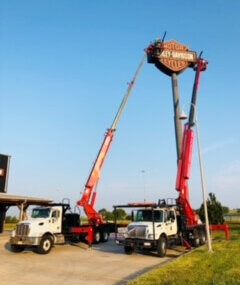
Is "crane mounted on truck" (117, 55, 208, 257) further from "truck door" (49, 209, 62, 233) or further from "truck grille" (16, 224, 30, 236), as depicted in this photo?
"truck grille" (16, 224, 30, 236)

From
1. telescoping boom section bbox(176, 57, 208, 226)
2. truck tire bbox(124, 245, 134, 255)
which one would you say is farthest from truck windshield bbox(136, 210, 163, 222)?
telescoping boom section bbox(176, 57, 208, 226)

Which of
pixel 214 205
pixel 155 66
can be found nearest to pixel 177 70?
pixel 155 66

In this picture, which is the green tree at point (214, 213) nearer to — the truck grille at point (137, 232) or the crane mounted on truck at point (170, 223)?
the crane mounted on truck at point (170, 223)

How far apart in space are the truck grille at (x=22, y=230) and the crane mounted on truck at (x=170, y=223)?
17.6ft

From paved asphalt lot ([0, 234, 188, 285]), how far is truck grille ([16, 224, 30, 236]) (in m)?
1.21

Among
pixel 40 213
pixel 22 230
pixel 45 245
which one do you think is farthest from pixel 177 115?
pixel 22 230

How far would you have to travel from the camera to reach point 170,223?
21.1m

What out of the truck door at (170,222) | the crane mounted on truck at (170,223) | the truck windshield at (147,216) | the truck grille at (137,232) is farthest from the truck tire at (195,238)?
the truck grille at (137,232)

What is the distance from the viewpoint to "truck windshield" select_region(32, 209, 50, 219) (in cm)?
2242

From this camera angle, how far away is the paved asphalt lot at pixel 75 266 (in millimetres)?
12945

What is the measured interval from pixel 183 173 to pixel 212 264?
34.5 feet

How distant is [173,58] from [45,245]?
3275 centimetres

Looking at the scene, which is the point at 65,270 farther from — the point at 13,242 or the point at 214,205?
the point at 214,205

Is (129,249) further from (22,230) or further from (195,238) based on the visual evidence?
(22,230)
